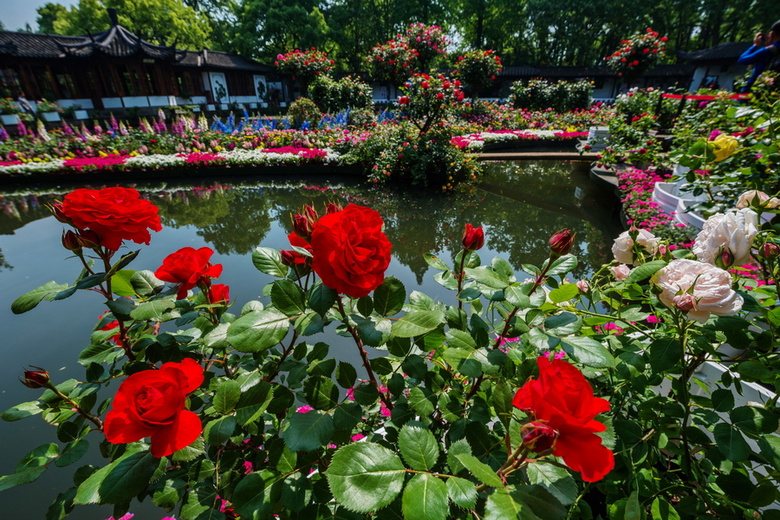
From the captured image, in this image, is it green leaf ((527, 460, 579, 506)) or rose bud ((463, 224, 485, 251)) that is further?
rose bud ((463, 224, 485, 251))

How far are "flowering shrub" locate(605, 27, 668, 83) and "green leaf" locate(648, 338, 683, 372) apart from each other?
19693mm

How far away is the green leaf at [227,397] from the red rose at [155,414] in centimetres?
11

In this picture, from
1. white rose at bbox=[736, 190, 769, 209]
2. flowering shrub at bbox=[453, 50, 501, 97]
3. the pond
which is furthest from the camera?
flowering shrub at bbox=[453, 50, 501, 97]

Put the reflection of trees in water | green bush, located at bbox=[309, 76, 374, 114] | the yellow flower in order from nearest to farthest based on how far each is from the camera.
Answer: the yellow flower, the reflection of trees in water, green bush, located at bbox=[309, 76, 374, 114]

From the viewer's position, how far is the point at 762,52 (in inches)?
189

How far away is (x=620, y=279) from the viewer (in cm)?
114

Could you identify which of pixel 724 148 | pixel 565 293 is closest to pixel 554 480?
pixel 565 293

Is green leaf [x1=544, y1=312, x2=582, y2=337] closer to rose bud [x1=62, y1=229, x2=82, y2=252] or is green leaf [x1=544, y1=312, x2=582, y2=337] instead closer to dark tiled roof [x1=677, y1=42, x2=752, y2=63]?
rose bud [x1=62, y1=229, x2=82, y2=252]

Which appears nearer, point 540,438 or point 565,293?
point 540,438

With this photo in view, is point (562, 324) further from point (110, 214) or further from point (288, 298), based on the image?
point (110, 214)

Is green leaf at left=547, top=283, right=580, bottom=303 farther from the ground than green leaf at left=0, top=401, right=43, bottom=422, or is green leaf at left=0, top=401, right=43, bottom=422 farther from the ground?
green leaf at left=547, top=283, right=580, bottom=303

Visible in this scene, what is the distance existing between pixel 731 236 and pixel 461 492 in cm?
92

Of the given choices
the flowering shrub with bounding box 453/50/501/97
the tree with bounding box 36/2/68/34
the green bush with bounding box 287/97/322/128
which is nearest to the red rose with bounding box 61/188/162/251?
the green bush with bounding box 287/97/322/128

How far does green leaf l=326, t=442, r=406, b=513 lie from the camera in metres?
0.53
